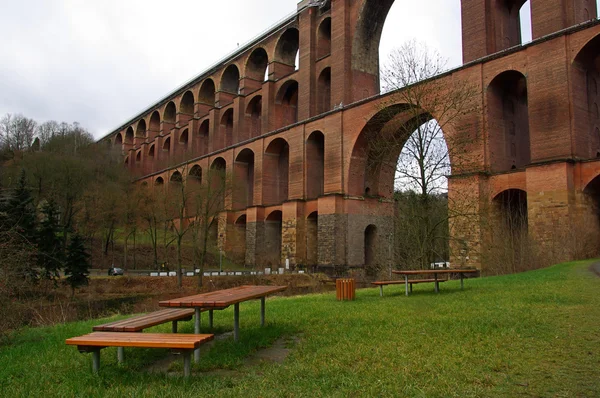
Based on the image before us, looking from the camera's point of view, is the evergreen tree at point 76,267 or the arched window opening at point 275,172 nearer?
the evergreen tree at point 76,267

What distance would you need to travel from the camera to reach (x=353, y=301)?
377 inches

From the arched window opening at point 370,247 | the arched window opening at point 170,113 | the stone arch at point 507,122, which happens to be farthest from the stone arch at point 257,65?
the stone arch at point 507,122

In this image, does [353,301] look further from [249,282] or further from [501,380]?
[249,282]

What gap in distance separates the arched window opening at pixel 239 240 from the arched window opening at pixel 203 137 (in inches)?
495

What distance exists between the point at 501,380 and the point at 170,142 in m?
52.5

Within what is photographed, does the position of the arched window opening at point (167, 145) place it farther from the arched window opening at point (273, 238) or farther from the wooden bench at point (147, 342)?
the wooden bench at point (147, 342)

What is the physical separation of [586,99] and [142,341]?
19683 millimetres

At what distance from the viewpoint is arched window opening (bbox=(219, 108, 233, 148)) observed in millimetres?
44306

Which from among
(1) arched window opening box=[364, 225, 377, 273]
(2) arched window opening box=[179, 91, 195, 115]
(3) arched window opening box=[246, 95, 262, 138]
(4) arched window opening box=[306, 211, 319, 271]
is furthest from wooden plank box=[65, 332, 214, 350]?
(2) arched window opening box=[179, 91, 195, 115]

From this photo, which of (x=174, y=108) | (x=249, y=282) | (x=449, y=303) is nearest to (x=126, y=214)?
(x=249, y=282)

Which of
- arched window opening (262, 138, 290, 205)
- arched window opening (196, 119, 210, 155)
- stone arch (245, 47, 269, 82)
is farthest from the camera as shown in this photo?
arched window opening (196, 119, 210, 155)

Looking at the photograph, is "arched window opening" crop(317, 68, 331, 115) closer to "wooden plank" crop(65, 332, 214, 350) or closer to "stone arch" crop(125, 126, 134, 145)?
"wooden plank" crop(65, 332, 214, 350)

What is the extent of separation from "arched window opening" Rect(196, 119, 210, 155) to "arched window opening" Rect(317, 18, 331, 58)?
58.4ft

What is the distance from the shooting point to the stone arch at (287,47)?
37.3 meters
